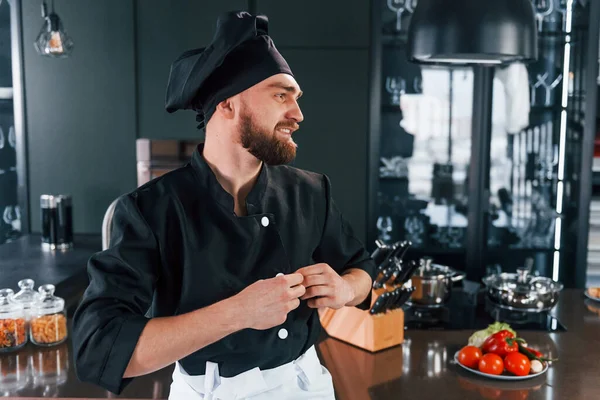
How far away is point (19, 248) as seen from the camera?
2.82 metres

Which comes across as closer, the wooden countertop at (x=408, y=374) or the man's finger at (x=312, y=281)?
the man's finger at (x=312, y=281)

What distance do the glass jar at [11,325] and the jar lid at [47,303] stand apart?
0.15 ft

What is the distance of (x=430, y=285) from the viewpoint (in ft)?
6.77

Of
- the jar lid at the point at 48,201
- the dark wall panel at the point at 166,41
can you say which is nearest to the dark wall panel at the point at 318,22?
the dark wall panel at the point at 166,41

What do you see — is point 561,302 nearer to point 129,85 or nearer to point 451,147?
point 451,147

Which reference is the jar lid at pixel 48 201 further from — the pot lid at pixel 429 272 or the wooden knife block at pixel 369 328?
the pot lid at pixel 429 272

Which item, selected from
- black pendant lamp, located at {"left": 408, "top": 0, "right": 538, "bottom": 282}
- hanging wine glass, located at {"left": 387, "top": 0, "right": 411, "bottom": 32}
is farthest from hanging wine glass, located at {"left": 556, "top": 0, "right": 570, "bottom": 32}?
black pendant lamp, located at {"left": 408, "top": 0, "right": 538, "bottom": 282}

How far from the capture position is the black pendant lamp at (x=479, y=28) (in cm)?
158

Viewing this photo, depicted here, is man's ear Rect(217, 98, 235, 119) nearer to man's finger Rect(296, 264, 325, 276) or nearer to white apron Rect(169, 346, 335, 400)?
man's finger Rect(296, 264, 325, 276)

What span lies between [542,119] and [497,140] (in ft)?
0.96

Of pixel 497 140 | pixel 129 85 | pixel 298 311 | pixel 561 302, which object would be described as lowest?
pixel 561 302

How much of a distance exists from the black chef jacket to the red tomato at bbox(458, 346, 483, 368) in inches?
21.8

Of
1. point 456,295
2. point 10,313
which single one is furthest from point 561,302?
point 10,313

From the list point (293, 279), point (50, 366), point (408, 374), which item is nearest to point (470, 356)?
point (408, 374)
